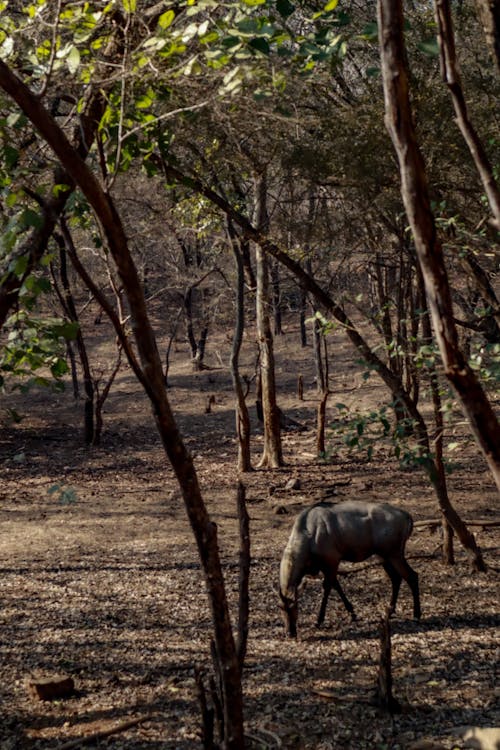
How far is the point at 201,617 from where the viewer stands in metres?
9.04

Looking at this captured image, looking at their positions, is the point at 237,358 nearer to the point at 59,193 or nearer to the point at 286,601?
the point at 286,601

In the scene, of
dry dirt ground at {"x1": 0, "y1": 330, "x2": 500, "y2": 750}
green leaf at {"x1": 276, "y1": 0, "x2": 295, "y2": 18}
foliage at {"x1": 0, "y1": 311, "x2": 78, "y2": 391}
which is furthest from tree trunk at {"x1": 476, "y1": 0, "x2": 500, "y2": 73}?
dry dirt ground at {"x1": 0, "y1": 330, "x2": 500, "y2": 750}

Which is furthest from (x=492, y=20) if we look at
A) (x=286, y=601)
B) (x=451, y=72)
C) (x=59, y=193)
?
(x=286, y=601)

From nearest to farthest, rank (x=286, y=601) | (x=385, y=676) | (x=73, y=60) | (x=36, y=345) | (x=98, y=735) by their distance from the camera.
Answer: (x=73, y=60) → (x=36, y=345) → (x=98, y=735) → (x=385, y=676) → (x=286, y=601)

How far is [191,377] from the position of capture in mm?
29906

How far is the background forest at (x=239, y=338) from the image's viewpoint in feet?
12.4

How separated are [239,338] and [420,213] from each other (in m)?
12.9

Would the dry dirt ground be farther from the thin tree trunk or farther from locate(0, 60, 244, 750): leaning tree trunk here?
the thin tree trunk

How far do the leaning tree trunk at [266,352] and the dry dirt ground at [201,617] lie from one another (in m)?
0.60

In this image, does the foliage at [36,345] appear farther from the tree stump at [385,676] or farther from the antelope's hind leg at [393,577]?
the antelope's hind leg at [393,577]

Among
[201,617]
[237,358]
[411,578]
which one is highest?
[237,358]

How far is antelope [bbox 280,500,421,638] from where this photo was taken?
8.38 m

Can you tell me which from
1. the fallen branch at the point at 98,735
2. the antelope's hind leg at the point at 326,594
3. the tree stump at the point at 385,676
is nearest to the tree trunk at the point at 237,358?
the antelope's hind leg at the point at 326,594

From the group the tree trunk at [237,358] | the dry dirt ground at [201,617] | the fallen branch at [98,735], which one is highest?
the tree trunk at [237,358]
